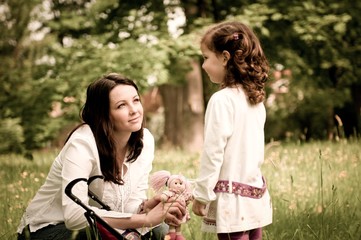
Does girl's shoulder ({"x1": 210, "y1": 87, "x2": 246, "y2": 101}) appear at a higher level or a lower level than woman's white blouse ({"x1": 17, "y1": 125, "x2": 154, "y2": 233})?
higher

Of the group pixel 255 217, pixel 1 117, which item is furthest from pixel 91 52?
pixel 255 217

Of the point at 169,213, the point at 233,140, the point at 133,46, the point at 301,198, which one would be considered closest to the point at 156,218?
the point at 169,213

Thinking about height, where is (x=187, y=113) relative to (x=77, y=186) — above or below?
below

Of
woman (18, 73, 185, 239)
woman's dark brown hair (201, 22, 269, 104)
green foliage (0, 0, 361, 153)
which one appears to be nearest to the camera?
woman's dark brown hair (201, 22, 269, 104)

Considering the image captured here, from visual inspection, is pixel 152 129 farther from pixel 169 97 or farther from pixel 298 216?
pixel 298 216

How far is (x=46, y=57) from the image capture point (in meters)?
8.23

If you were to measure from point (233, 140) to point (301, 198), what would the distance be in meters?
1.89

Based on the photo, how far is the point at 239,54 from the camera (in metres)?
2.77

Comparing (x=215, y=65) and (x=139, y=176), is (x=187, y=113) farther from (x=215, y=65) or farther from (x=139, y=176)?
(x=215, y=65)

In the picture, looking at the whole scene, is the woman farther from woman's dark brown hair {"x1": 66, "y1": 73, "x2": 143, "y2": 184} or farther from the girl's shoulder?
the girl's shoulder

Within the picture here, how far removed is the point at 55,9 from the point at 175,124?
150 inches

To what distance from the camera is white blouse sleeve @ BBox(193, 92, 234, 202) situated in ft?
8.49

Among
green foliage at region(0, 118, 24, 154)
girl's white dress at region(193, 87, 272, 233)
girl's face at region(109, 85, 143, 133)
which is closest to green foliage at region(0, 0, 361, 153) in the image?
green foliage at region(0, 118, 24, 154)

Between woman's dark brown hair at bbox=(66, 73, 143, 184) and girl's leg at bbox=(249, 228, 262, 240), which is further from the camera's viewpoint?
woman's dark brown hair at bbox=(66, 73, 143, 184)
